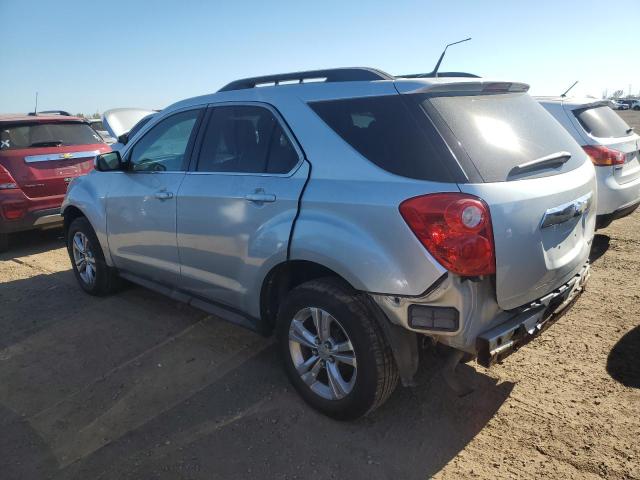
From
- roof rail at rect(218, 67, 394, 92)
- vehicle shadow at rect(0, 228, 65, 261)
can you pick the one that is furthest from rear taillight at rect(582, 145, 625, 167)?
vehicle shadow at rect(0, 228, 65, 261)

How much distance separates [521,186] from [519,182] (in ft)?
0.08

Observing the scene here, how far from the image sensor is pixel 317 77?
9.92 ft

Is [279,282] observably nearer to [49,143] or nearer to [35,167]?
[35,167]

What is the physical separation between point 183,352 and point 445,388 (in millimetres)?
1891

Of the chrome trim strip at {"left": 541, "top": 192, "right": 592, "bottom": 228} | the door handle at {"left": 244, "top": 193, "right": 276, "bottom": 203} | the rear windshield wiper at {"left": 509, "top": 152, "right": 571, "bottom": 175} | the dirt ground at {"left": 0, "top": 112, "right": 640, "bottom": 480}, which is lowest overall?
the dirt ground at {"left": 0, "top": 112, "right": 640, "bottom": 480}

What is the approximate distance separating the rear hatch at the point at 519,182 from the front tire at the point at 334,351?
A: 2.21 ft

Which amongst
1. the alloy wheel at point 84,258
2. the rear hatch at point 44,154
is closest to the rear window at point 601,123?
the alloy wheel at point 84,258

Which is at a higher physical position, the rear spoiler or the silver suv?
the rear spoiler

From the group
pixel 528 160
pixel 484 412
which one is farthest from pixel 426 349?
pixel 528 160

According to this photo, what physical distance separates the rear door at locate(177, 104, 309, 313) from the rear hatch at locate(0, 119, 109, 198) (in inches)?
159

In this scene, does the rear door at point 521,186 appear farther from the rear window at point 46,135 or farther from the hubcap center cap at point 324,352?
the rear window at point 46,135

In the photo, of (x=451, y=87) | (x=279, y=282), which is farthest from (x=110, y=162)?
(x=451, y=87)

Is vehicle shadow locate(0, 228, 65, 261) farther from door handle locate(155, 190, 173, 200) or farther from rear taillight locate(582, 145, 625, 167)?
rear taillight locate(582, 145, 625, 167)

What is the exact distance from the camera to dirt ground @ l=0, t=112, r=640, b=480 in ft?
8.08
